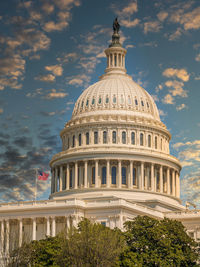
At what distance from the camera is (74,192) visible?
133875mm

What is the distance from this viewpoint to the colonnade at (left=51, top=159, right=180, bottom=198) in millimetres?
134000

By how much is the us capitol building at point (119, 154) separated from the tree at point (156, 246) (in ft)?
101

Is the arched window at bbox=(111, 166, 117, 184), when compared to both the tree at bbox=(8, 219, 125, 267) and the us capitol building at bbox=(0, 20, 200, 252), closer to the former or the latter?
the us capitol building at bbox=(0, 20, 200, 252)

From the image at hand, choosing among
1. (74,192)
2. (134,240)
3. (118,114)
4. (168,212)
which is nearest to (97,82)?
(118,114)

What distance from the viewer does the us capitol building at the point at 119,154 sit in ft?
431

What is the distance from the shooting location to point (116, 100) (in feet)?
472

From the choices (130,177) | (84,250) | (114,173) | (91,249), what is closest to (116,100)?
(114,173)

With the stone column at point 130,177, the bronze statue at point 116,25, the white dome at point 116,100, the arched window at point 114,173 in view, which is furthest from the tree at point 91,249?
the bronze statue at point 116,25

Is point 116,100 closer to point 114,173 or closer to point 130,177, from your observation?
point 114,173

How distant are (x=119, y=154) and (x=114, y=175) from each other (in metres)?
4.83

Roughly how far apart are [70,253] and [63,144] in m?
75.0

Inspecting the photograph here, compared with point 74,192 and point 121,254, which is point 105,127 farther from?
point 121,254

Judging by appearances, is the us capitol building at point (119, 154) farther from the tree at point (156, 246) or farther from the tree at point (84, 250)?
the tree at point (84, 250)

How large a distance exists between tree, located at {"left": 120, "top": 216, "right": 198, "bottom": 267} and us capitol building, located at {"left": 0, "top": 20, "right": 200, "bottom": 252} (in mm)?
30686
